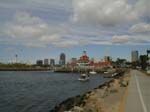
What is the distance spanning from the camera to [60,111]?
101ft

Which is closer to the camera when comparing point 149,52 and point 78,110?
point 78,110

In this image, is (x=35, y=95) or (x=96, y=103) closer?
(x=96, y=103)

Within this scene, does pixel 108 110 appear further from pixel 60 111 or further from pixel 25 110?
pixel 25 110

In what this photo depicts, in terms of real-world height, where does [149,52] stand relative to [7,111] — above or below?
above

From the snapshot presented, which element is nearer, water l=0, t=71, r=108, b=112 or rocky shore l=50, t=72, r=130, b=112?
rocky shore l=50, t=72, r=130, b=112

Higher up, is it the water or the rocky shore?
the rocky shore

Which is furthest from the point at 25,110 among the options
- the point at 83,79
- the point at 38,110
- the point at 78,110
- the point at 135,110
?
the point at 83,79

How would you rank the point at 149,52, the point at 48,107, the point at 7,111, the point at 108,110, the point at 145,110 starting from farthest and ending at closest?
the point at 149,52
the point at 48,107
the point at 7,111
the point at 108,110
the point at 145,110

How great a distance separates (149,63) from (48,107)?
11167 centimetres

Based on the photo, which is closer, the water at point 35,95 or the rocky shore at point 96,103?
the rocky shore at point 96,103

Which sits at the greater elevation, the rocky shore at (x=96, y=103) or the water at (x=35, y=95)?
the rocky shore at (x=96, y=103)

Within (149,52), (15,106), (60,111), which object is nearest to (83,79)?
(149,52)

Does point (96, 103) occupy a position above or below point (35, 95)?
above

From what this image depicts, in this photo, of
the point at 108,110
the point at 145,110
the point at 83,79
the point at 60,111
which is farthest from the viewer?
the point at 83,79
